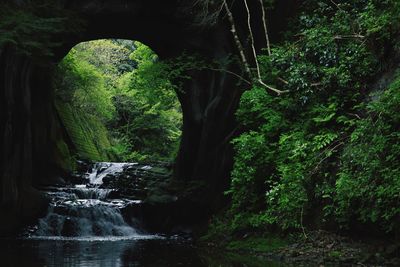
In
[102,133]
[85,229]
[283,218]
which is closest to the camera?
[283,218]

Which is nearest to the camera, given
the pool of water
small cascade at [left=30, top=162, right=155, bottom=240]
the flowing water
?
the pool of water

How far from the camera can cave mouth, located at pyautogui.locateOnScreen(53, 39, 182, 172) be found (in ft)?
54.2

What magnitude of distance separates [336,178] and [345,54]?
3.11 m

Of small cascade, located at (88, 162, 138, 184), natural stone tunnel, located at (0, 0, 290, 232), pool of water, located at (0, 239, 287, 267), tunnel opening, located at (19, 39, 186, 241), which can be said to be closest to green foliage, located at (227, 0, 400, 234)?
pool of water, located at (0, 239, 287, 267)

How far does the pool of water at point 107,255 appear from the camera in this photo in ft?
24.9

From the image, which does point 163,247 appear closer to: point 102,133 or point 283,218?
point 283,218

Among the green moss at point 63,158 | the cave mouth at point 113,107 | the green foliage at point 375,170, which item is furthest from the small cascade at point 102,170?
the green foliage at point 375,170

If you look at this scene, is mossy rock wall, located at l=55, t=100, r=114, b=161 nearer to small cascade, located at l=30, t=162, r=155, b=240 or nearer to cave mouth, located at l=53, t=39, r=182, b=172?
cave mouth, located at l=53, t=39, r=182, b=172

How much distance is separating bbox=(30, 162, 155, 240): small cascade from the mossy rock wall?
7822 mm

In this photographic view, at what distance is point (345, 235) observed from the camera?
26.3ft

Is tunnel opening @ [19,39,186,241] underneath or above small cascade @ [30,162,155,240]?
above

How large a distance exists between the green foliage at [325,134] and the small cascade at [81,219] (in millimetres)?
4208

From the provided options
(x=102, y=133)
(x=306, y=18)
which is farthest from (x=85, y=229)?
(x=102, y=133)

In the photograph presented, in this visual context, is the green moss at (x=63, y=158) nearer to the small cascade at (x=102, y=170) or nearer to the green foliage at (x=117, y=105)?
the small cascade at (x=102, y=170)
